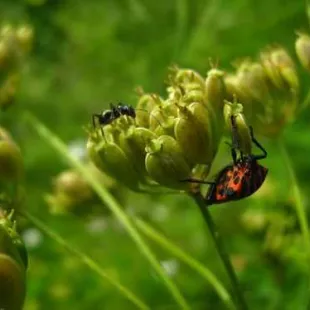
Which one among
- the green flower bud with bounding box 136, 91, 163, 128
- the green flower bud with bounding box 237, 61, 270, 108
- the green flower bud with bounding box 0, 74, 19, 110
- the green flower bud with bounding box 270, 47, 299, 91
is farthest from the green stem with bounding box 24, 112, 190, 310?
the green flower bud with bounding box 270, 47, 299, 91

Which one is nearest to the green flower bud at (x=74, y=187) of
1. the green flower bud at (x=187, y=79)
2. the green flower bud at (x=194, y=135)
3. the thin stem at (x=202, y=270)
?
the thin stem at (x=202, y=270)

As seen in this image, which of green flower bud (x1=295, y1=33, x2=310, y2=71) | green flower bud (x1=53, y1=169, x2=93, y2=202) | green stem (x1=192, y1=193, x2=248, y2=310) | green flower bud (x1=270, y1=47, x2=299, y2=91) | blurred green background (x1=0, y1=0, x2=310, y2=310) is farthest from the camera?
blurred green background (x1=0, y1=0, x2=310, y2=310)

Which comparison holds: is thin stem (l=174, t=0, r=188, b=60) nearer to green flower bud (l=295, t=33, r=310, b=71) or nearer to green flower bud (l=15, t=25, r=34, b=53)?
green flower bud (l=15, t=25, r=34, b=53)

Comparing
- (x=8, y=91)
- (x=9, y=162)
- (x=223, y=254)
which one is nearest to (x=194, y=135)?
(x=223, y=254)

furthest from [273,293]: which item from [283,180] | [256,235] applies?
[283,180]

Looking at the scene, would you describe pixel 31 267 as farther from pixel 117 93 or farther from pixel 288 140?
pixel 117 93

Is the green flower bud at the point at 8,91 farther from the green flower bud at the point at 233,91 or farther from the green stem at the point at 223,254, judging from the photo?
the green stem at the point at 223,254
